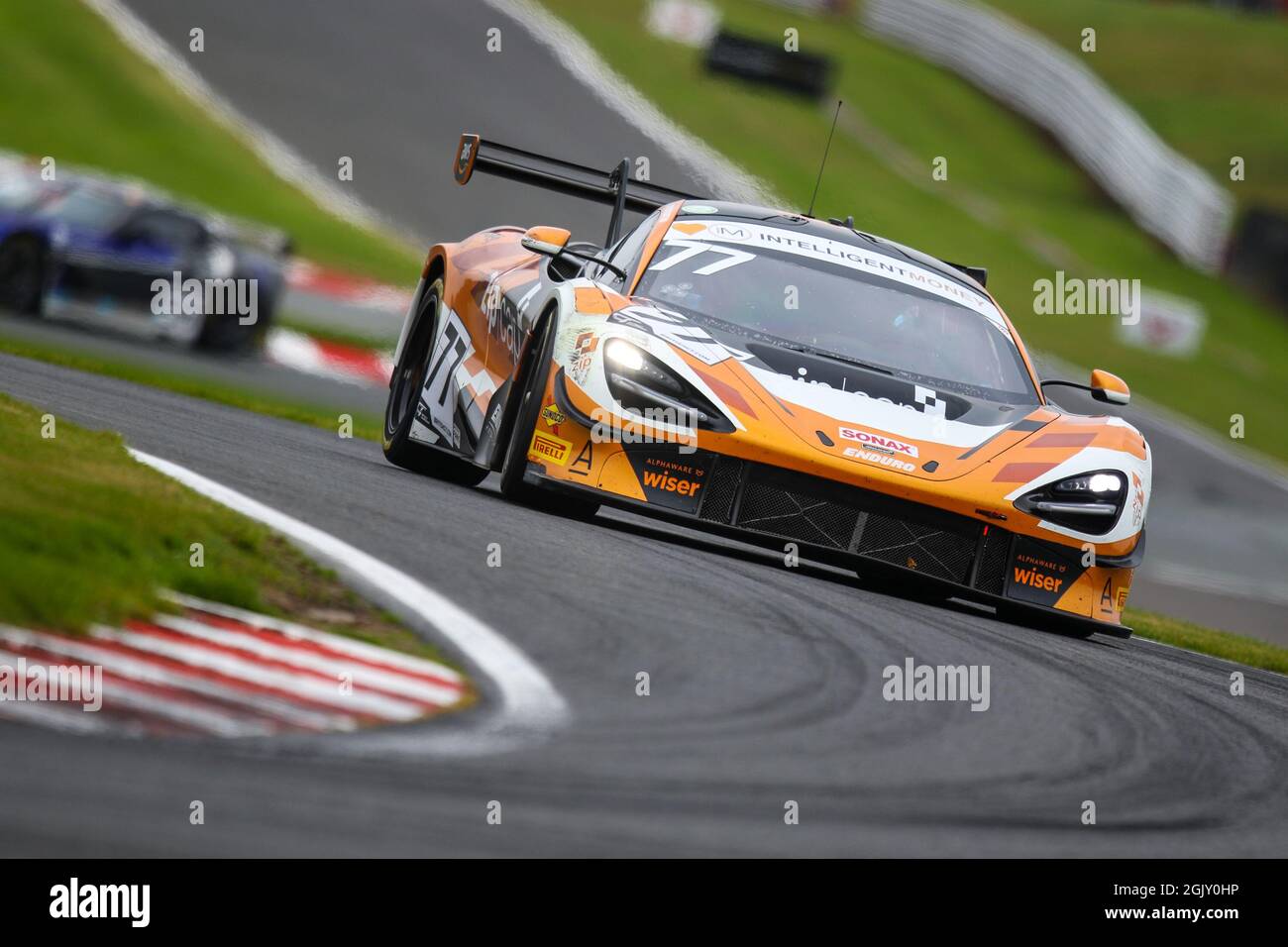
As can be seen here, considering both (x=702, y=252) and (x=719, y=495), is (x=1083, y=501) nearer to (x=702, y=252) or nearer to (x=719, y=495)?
(x=719, y=495)

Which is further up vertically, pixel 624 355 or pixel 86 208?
pixel 86 208

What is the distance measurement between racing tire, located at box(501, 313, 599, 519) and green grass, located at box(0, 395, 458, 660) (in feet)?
4.60

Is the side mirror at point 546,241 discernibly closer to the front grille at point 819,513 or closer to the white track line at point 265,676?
the front grille at point 819,513

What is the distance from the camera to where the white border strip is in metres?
22.3

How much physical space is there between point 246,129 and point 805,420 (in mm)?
18211

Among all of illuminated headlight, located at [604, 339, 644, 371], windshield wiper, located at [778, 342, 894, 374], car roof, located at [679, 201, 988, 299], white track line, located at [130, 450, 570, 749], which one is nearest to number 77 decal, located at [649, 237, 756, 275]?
car roof, located at [679, 201, 988, 299]

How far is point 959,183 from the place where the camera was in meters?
30.6

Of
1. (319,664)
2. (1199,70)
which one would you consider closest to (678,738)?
(319,664)

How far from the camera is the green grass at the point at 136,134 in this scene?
2055cm

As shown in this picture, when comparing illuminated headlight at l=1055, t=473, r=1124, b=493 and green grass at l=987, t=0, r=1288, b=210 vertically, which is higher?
green grass at l=987, t=0, r=1288, b=210

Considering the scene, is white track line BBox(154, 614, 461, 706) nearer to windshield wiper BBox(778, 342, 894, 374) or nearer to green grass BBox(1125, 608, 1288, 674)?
windshield wiper BBox(778, 342, 894, 374)
